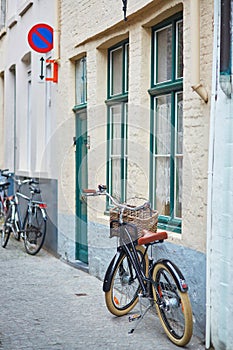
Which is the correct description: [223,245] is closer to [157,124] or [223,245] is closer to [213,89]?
[213,89]

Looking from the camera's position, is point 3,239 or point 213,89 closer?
point 213,89

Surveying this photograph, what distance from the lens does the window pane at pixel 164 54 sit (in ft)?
23.5

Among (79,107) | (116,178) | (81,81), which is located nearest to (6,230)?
(79,107)

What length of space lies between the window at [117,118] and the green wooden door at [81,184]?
3.16ft

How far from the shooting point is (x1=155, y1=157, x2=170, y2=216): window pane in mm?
7270

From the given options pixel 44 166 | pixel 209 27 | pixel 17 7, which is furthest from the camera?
pixel 17 7

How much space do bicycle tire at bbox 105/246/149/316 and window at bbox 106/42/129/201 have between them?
60.7 inches

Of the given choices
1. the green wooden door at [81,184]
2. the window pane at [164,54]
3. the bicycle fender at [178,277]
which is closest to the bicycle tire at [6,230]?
the green wooden door at [81,184]

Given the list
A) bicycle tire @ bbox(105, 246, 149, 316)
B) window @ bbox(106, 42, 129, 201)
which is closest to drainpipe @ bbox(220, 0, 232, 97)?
bicycle tire @ bbox(105, 246, 149, 316)

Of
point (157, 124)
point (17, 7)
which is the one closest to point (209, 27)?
point (157, 124)

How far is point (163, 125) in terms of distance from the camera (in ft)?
24.2

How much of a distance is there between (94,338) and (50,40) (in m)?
6.15

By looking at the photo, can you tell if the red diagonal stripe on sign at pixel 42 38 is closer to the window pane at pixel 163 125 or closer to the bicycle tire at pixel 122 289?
the window pane at pixel 163 125

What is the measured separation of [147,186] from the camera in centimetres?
762
